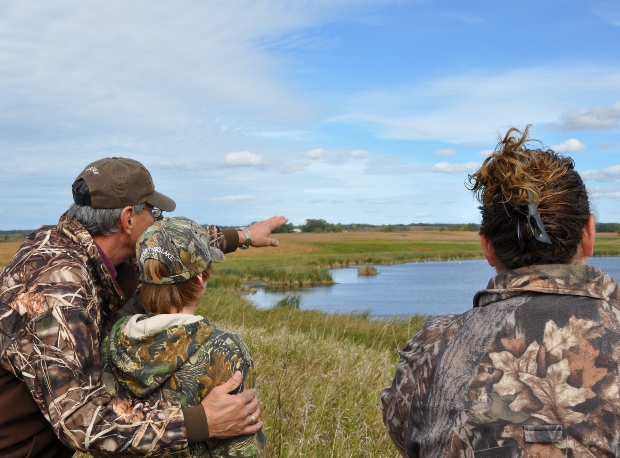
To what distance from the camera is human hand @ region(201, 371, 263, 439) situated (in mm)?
2199

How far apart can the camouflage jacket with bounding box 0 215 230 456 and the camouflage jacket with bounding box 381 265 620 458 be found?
36.4 inches

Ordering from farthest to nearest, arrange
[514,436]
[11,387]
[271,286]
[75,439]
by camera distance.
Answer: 1. [271,286]
2. [11,387]
3. [75,439]
4. [514,436]

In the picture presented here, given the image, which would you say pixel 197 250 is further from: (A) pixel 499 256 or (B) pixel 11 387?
(A) pixel 499 256

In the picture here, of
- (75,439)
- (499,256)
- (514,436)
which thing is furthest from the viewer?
(75,439)

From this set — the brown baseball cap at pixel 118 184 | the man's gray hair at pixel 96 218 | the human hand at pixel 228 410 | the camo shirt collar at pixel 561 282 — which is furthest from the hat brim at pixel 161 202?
the camo shirt collar at pixel 561 282

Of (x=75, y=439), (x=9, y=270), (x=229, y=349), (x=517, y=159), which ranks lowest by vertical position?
(x=75, y=439)

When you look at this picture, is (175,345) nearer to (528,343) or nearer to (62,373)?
(62,373)

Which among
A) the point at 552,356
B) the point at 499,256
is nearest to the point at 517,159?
the point at 499,256

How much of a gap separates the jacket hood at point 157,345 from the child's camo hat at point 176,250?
0.15m

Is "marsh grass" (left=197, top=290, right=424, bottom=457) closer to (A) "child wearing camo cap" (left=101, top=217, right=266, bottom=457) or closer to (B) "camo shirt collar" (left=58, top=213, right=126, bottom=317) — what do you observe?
(B) "camo shirt collar" (left=58, top=213, right=126, bottom=317)

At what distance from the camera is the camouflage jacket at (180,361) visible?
221 cm

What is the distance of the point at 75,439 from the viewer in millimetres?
2209

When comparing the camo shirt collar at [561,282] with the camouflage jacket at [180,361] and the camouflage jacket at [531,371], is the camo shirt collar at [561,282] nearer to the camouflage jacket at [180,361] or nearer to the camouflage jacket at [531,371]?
the camouflage jacket at [531,371]

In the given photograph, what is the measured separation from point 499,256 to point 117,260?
63.6 inches
